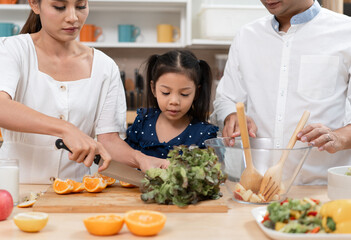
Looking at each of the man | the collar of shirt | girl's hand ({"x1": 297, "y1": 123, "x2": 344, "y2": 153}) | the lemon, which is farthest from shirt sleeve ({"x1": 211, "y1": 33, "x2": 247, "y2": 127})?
the lemon

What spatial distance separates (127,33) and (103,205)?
257 cm

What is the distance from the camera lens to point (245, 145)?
1.34 m

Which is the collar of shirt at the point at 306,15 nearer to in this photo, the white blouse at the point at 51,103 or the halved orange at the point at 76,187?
the white blouse at the point at 51,103

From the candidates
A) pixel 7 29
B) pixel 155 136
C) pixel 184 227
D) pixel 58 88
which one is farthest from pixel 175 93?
pixel 7 29

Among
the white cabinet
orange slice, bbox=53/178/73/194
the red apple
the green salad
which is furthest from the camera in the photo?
the white cabinet

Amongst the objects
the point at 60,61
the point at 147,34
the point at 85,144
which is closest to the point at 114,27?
A: the point at 147,34

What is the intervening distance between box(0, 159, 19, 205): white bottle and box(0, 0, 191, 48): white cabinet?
2373 millimetres


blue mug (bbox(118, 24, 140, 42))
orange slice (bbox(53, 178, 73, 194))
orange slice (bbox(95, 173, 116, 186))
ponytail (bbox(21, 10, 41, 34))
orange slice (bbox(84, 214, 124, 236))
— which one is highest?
ponytail (bbox(21, 10, 41, 34))

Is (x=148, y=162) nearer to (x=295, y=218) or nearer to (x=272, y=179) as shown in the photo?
(x=272, y=179)

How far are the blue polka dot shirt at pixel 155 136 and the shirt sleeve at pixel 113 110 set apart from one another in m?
0.13

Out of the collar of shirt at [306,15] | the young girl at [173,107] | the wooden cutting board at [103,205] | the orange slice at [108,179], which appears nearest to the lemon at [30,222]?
the wooden cutting board at [103,205]

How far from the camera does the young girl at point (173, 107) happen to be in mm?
1829

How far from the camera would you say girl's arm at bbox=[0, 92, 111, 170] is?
128 cm

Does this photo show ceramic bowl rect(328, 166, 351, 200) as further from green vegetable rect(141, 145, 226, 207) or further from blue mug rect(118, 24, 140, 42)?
blue mug rect(118, 24, 140, 42)
